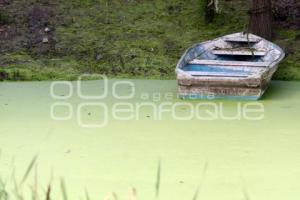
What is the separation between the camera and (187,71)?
5.14 m

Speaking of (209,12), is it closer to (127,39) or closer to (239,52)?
(127,39)

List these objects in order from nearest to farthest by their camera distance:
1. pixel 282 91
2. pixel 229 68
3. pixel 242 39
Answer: pixel 282 91, pixel 229 68, pixel 242 39

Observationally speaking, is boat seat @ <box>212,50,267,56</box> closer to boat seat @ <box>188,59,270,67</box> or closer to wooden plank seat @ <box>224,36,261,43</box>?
wooden plank seat @ <box>224,36,261,43</box>

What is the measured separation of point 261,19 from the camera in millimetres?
6094

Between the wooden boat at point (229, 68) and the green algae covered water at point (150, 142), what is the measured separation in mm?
104

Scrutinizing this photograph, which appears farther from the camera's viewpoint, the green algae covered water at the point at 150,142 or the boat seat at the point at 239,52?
the boat seat at the point at 239,52

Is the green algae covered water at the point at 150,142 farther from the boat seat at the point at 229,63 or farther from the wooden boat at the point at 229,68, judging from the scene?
the boat seat at the point at 229,63

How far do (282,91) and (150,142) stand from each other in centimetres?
167

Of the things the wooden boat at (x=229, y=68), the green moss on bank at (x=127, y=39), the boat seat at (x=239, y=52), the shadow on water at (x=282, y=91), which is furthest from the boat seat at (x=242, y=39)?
the shadow on water at (x=282, y=91)

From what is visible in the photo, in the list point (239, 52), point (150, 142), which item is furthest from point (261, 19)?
point (150, 142)

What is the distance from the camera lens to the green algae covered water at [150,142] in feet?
10.2

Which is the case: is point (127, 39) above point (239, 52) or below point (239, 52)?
below

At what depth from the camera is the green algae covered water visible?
10.2ft

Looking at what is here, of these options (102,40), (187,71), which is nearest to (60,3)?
(102,40)
